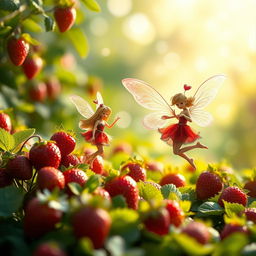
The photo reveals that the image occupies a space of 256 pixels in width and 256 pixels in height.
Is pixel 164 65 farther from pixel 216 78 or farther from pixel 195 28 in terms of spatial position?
pixel 216 78

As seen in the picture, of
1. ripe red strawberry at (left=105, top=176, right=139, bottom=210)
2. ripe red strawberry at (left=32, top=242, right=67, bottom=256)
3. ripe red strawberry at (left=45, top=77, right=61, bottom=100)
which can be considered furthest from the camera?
ripe red strawberry at (left=45, top=77, right=61, bottom=100)

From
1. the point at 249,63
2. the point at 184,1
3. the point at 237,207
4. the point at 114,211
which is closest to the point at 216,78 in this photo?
the point at 237,207

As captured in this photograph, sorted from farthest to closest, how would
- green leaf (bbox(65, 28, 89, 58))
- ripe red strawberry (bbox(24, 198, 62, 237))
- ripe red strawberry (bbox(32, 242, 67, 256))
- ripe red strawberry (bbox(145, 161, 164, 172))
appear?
green leaf (bbox(65, 28, 89, 58)), ripe red strawberry (bbox(145, 161, 164, 172)), ripe red strawberry (bbox(24, 198, 62, 237)), ripe red strawberry (bbox(32, 242, 67, 256))

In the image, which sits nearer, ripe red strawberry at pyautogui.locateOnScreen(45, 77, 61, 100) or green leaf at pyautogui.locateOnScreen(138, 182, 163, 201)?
green leaf at pyautogui.locateOnScreen(138, 182, 163, 201)

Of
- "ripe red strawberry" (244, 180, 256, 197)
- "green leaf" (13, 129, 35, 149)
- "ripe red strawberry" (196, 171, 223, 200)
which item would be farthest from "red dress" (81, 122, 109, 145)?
"ripe red strawberry" (244, 180, 256, 197)

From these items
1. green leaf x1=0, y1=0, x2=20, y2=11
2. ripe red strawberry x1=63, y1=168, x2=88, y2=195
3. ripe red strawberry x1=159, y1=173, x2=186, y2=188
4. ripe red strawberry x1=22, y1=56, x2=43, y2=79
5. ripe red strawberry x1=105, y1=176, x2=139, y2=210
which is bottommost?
ripe red strawberry x1=159, y1=173, x2=186, y2=188

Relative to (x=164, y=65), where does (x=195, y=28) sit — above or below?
above

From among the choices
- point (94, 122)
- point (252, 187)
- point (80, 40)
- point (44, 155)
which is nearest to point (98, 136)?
point (94, 122)

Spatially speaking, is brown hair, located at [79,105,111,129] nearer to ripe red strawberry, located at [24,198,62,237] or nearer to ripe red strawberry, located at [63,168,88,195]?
ripe red strawberry, located at [63,168,88,195]
